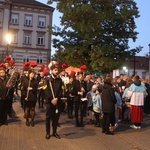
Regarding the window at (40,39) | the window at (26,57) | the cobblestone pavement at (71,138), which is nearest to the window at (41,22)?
the window at (40,39)

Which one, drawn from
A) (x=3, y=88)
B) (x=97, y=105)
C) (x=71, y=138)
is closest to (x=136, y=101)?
(x=97, y=105)

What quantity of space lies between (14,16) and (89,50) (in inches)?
1251

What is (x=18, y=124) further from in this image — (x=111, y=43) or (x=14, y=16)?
(x=14, y=16)

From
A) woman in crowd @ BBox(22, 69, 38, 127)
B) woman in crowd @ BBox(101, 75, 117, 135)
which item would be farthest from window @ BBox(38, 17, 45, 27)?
woman in crowd @ BBox(101, 75, 117, 135)

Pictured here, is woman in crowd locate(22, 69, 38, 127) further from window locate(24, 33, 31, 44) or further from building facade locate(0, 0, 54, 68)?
window locate(24, 33, 31, 44)

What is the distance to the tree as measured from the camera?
24159 mm

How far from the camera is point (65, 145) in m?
7.62

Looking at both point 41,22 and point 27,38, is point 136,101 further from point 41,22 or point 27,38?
point 41,22

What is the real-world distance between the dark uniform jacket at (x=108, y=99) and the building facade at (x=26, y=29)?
44.4 m

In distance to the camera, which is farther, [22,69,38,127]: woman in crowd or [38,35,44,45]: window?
[38,35,44,45]: window

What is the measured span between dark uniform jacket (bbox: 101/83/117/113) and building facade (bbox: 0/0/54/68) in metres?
44.4

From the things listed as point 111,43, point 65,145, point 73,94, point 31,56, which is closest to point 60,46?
point 111,43

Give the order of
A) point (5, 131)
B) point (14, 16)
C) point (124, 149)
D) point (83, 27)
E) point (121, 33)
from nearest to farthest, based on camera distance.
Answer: point (124, 149)
point (5, 131)
point (83, 27)
point (121, 33)
point (14, 16)

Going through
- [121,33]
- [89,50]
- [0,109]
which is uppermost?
[121,33]
